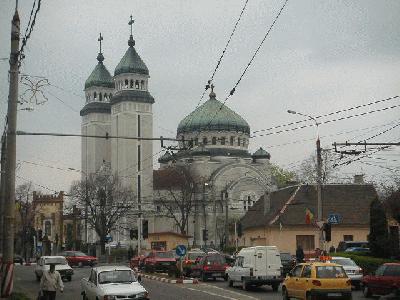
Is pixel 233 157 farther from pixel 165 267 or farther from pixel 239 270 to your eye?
pixel 239 270

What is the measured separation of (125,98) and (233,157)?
17.9m

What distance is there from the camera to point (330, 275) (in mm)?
22828

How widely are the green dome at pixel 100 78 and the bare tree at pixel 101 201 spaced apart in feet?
105

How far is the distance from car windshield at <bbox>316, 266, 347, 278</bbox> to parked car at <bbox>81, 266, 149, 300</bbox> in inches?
214

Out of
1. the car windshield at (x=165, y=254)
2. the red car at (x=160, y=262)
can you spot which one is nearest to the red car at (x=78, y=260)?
the red car at (x=160, y=262)

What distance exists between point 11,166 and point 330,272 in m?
9.84

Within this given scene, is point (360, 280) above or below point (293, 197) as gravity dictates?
below

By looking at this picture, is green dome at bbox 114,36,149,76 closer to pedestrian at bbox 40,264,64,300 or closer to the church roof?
the church roof

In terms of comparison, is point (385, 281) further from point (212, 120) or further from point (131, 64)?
point (131, 64)

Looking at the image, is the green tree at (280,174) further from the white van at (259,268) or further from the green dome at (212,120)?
the white van at (259,268)

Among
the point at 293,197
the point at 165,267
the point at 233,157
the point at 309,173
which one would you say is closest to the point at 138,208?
the point at 233,157

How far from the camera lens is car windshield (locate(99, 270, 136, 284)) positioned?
21.4 metres

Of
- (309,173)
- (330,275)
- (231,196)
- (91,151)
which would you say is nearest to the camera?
(330,275)

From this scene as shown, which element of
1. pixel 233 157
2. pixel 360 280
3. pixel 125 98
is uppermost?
pixel 125 98
